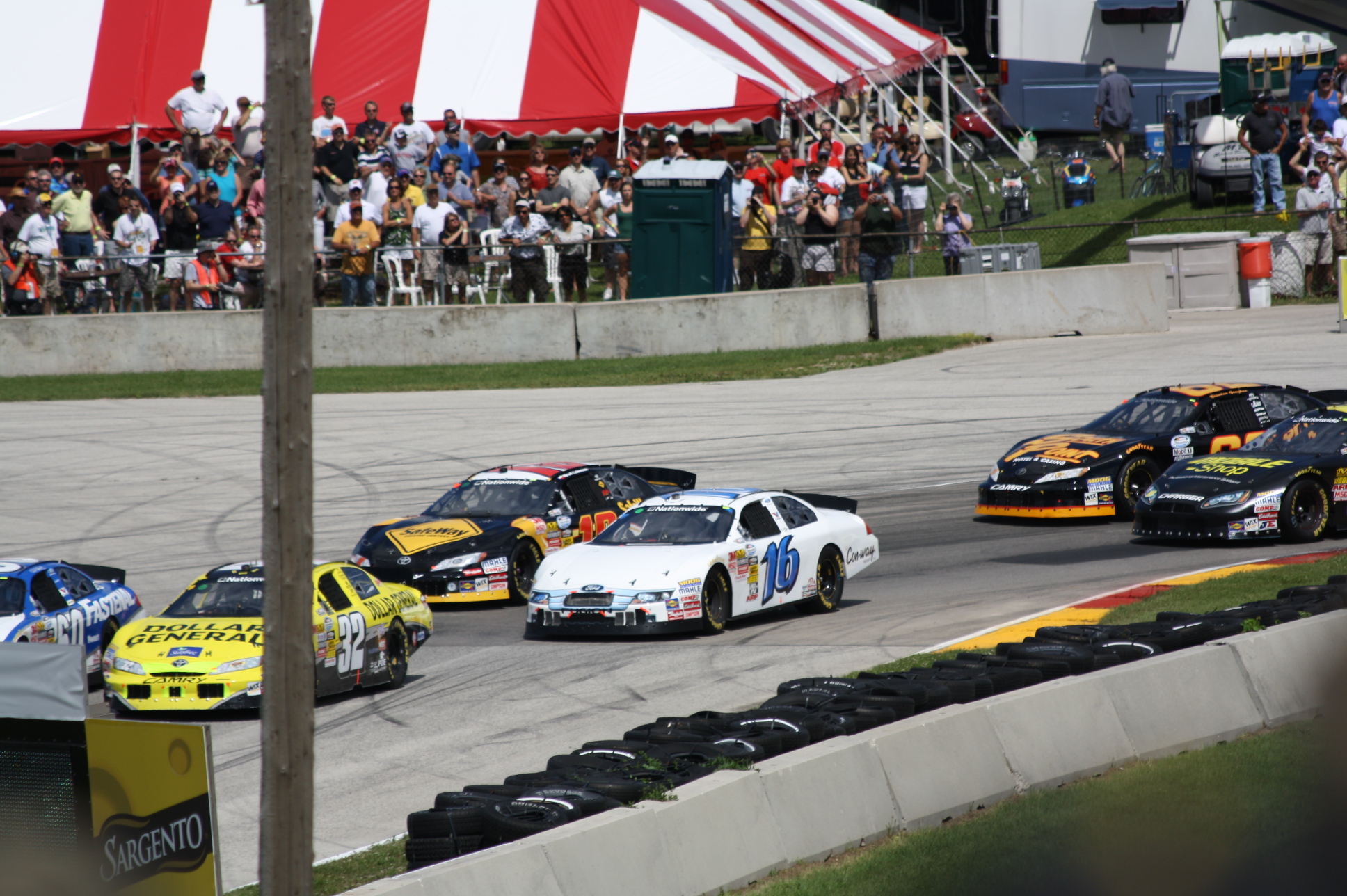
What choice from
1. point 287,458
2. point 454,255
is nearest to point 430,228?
point 454,255

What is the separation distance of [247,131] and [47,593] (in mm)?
18032

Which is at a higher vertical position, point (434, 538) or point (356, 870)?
point (434, 538)

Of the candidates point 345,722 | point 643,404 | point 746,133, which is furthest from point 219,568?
point 746,133

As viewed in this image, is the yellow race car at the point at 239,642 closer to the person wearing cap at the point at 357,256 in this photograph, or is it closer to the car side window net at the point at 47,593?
the car side window net at the point at 47,593

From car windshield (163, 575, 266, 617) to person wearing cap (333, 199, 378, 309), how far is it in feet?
47.5

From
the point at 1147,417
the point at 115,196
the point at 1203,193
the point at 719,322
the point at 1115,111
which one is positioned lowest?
the point at 1147,417

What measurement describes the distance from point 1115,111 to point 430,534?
23627 mm

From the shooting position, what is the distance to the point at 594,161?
29.1m

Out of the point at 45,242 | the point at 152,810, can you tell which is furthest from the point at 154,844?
the point at 45,242

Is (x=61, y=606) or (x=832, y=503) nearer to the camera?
(x=61, y=606)

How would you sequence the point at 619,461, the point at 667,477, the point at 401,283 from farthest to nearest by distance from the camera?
1. the point at 401,283
2. the point at 619,461
3. the point at 667,477

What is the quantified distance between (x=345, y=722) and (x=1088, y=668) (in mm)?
5278

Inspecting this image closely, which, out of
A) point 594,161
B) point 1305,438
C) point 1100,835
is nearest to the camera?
point 1100,835

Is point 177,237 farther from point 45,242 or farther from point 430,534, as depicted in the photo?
point 430,534
